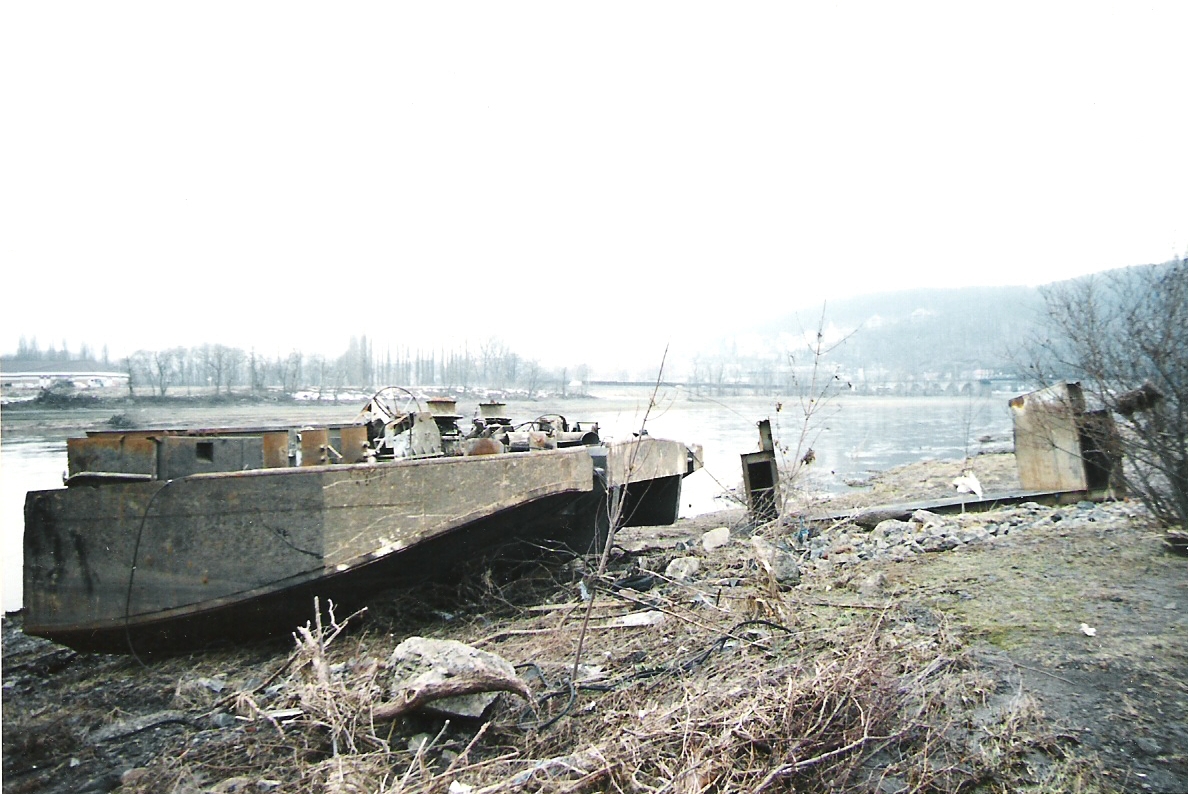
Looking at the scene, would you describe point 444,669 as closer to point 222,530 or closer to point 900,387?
point 222,530

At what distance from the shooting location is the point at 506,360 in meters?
6.98

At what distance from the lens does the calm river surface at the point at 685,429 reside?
3707mm

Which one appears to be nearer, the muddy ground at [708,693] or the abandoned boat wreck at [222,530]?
the muddy ground at [708,693]

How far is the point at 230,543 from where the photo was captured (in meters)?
3.56

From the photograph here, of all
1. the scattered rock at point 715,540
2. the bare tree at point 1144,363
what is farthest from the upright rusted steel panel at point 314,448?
the bare tree at point 1144,363

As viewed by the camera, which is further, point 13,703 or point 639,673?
point 13,703

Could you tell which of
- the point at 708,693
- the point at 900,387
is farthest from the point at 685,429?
the point at 708,693

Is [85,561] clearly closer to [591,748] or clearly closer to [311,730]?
[311,730]

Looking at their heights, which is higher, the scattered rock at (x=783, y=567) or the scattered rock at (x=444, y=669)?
the scattered rock at (x=444, y=669)

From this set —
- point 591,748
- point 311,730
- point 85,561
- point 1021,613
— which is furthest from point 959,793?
point 85,561

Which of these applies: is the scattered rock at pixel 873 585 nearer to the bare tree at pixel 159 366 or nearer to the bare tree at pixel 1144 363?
the bare tree at pixel 1144 363

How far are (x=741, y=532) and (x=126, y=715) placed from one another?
5237mm

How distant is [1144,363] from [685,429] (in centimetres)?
1153

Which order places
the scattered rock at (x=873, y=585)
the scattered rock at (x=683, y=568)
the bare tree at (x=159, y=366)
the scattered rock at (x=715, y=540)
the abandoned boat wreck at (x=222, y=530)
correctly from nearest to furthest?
the abandoned boat wreck at (x=222, y=530) → the scattered rock at (x=873, y=585) → the bare tree at (x=159, y=366) → the scattered rock at (x=683, y=568) → the scattered rock at (x=715, y=540)
